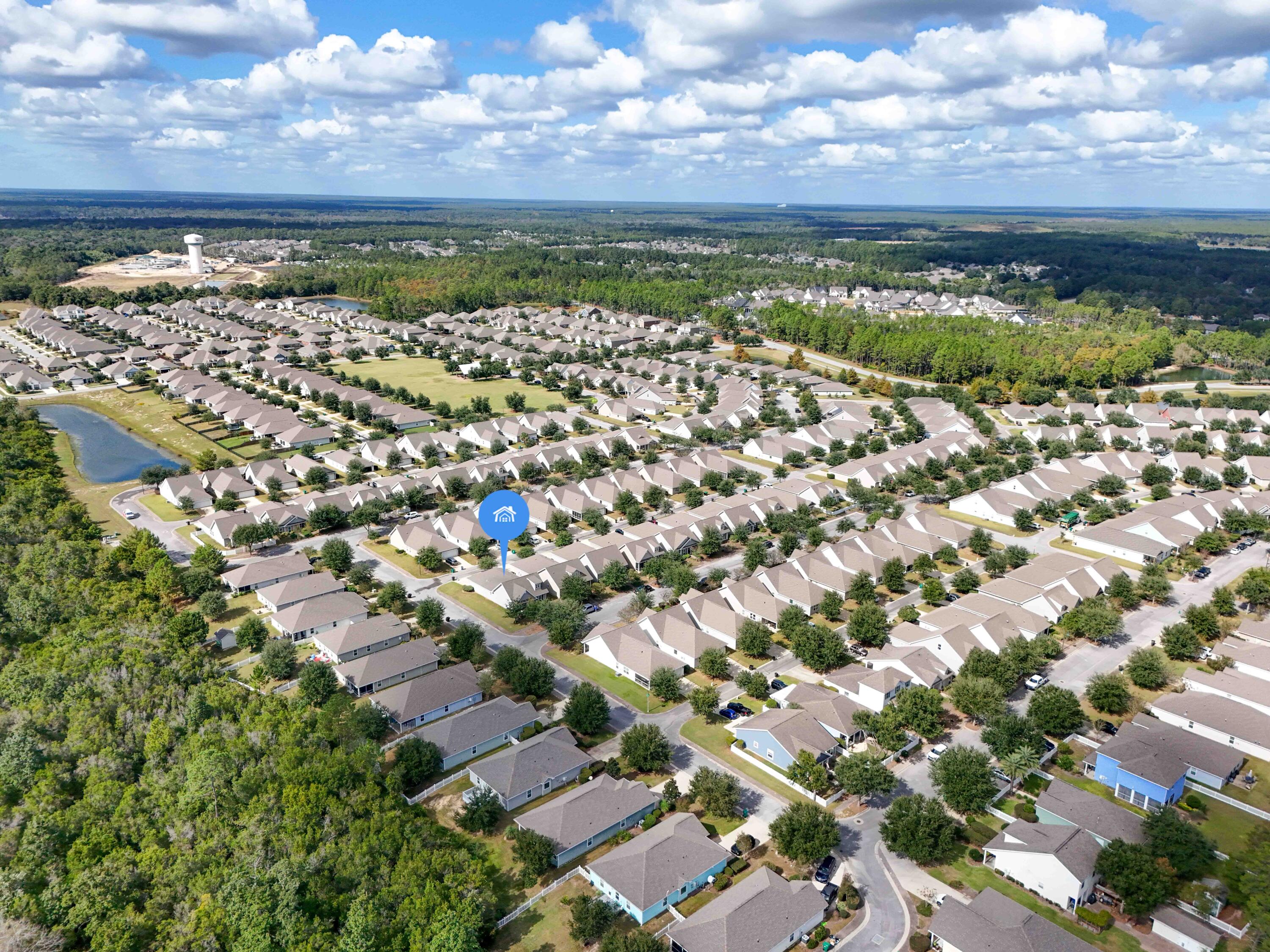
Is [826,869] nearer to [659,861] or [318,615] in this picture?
[659,861]

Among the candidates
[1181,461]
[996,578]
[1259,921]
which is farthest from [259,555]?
[1181,461]

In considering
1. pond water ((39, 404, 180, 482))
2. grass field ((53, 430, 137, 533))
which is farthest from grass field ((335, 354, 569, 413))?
grass field ((53, 430, 137, 533))

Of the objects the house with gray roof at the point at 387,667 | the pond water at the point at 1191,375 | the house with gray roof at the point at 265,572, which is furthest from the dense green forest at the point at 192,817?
the pond water at the point at 1191,375

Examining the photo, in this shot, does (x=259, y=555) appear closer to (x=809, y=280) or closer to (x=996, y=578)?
(x=996, y=578)

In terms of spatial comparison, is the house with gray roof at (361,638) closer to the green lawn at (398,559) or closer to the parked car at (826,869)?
the green lawn at (398,559)

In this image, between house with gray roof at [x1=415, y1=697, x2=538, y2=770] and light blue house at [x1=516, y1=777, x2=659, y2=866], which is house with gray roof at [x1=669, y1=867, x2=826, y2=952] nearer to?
light blue house at [x1=516, y1=777, x2=659, y2=866]

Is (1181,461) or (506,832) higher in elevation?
(1181,461)
